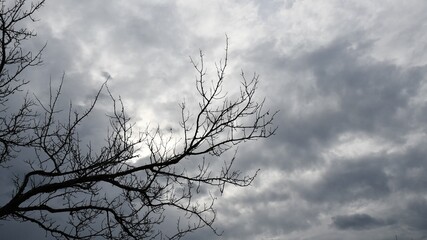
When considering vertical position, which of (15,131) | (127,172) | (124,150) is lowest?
(127,172)

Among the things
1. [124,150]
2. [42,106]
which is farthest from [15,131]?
[124,150]

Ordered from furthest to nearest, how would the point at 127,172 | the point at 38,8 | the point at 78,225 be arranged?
the point at 38,8
the point at 78,225
the point at 127,172

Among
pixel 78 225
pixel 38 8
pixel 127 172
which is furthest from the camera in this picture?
pixel 38 8

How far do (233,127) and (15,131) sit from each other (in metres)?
3.81

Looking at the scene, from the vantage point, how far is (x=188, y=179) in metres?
6.74

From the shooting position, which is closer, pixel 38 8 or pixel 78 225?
pixel 78 225

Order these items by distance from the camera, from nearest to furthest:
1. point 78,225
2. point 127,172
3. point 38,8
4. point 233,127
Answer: point 127,172 → point 233,127 → point 78,225 → point 38,8

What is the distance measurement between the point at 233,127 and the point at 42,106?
3084 millimetres

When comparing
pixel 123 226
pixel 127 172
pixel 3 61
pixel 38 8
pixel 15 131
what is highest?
pixel 38 8

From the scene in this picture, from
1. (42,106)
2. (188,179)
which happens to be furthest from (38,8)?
(188,179)

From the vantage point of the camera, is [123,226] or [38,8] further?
[38,8]

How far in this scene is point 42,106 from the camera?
6801mm

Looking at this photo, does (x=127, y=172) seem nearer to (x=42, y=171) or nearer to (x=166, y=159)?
(x=166, y=159)

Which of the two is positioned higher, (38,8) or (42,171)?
(38,8)
